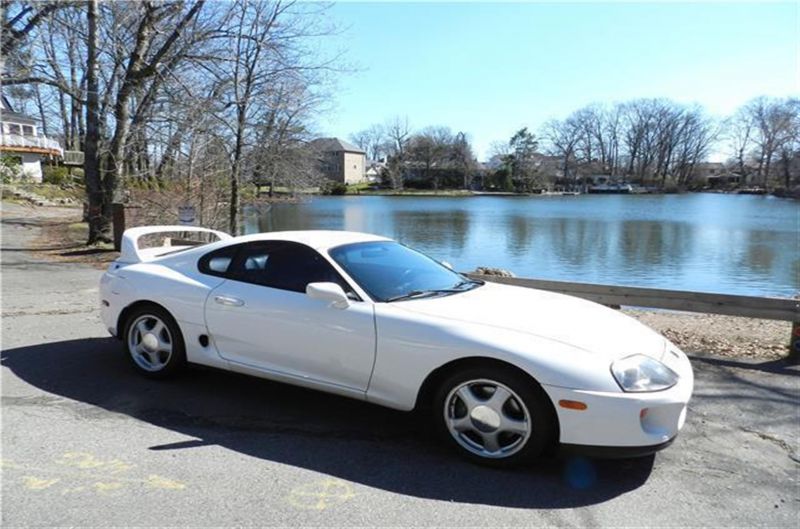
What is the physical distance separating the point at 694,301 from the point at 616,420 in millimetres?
4253

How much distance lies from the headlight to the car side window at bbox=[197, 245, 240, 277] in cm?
309

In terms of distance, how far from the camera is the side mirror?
150 inches

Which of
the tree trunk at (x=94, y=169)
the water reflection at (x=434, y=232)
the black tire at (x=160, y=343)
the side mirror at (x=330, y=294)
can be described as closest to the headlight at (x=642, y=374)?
the side mirror at (x=330, y=294)

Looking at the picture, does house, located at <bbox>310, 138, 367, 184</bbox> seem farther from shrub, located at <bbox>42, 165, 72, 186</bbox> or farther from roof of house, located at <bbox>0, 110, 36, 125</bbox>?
shrub, located at <bbox>42, 165, 72, 186</bbox>

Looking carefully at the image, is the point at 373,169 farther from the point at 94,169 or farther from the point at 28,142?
the point at 94,169

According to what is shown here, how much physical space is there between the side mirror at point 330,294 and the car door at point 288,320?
5 cm

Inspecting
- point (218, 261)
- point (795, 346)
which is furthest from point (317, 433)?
point (795, 346)

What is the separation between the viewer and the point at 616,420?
10.3 ft

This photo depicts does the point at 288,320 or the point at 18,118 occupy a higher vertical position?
the point at 18,118

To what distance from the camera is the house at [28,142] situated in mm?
47906

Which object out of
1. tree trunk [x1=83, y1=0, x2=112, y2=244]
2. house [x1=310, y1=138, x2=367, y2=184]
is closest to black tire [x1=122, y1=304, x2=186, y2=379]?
tree trunk [x1=83, y1=0, x2=112, y2=244]

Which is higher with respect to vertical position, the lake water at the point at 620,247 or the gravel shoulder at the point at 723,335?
the gravel shoulder at the point at 723,335

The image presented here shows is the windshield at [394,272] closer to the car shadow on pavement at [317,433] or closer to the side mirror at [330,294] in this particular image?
the side mirror at [330,294]

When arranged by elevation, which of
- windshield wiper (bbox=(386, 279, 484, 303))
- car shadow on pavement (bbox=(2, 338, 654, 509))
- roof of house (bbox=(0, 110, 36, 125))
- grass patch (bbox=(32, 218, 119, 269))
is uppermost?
roof of house (bbox=(0, 110, 36, 125))
